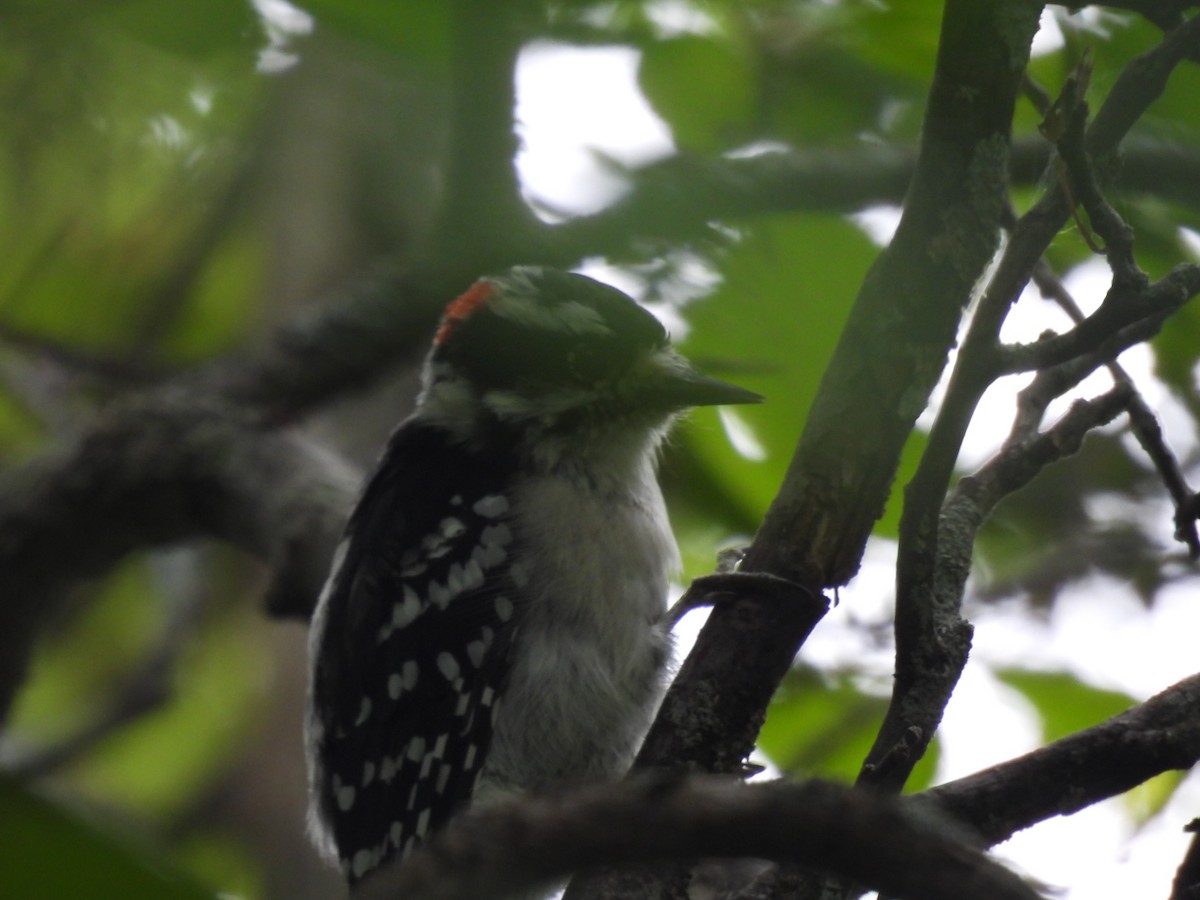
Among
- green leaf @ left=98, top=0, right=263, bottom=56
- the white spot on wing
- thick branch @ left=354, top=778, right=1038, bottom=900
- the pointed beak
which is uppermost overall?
the pointed beak

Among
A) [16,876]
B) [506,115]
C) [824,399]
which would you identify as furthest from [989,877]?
[506,115]

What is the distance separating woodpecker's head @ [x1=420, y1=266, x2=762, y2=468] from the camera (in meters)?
3.52

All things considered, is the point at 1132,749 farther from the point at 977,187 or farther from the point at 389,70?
the point at 389,70

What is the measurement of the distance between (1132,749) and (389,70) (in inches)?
78.6

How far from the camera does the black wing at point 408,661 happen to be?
10.2 ft

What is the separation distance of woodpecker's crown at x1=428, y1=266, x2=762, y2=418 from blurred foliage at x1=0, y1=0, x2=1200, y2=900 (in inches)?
9.3

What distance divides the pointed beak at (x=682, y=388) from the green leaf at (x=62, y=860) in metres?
2.46

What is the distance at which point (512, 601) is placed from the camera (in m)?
3.27

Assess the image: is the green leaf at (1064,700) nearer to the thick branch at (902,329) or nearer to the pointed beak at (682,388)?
the pointed beak at (682,388)

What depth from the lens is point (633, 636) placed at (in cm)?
326

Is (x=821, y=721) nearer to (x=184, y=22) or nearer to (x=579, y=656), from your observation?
(x=579, y=656)

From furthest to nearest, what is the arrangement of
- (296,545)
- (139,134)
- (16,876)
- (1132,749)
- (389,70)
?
(139,134)
(296,545)
(389,70)
(1132,749)
(16,876)

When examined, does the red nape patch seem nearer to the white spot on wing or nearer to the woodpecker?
the woodpecker

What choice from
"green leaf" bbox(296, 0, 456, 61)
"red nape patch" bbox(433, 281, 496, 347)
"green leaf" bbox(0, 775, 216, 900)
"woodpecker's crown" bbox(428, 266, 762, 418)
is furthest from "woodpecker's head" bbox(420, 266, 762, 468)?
"green leaf" bbox(0, 775, 216, 900)
